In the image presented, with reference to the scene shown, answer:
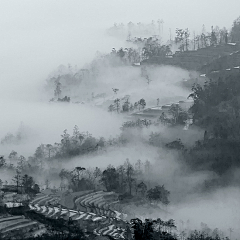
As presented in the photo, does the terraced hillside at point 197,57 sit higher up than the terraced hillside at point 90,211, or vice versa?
the terraced hillside at point 197,57

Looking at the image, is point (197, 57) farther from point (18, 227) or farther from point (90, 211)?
point (18, 227)

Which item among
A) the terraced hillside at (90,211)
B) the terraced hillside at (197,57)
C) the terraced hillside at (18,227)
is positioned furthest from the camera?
the terraced hillside at (197,57)

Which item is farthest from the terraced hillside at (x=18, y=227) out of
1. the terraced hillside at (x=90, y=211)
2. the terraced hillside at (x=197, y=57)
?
the terraced hillside at (x=197, y=57)

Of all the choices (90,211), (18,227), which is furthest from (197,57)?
(18,227)

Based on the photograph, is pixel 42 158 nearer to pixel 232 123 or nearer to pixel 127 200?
pixel 127 200

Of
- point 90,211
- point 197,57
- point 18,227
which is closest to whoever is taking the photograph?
point 18,227

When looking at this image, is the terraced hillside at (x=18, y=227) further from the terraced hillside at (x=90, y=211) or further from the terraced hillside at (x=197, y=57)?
the terraced hillside at (x=197, y=57)

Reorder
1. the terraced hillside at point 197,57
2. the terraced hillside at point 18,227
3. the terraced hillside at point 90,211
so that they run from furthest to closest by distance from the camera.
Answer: the terraced hillside at point 197,57 → the terraced hillside at point 90,211 → the terraced hillside at point 18,227

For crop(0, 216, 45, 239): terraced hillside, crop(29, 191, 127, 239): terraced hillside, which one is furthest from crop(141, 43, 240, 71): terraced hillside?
crop(0, 216, 45, 239): terraced hillside
